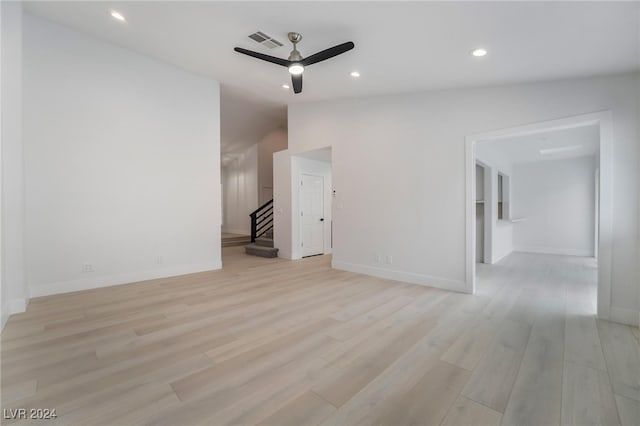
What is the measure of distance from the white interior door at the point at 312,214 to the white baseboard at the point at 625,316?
5330mm

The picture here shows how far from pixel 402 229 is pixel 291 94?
11.6ft

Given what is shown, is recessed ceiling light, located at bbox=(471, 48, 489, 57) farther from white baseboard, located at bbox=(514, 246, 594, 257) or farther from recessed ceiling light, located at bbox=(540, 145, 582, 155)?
white baseboard, located at bbox=(514, 246, 594, 257)

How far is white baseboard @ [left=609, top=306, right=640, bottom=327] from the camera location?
9.47 feet

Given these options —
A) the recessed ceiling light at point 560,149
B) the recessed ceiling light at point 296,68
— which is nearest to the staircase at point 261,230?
→ the recessed ceiling light at point 296,68

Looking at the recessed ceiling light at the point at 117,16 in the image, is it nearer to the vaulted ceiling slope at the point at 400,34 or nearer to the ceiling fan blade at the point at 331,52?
the vaulted ceiling slope at the point at 400,34

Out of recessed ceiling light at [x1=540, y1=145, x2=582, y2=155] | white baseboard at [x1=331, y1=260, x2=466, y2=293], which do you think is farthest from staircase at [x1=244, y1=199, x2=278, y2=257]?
recessed ceiling light at [x1=540, y1=145, x2=582, y2=155]

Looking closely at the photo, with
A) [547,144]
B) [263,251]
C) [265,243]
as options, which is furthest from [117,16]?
[547,144]

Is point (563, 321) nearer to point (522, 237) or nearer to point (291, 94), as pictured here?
point (291, 94)

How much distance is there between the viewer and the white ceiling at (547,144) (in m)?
5.15

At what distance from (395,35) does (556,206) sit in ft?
26.8

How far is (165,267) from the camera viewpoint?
187 inches

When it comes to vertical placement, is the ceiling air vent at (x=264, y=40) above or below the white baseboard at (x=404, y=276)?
above

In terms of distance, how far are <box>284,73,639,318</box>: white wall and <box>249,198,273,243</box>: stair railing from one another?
3.96m

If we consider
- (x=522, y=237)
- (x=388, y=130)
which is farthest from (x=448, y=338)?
(x=522, y=237)
